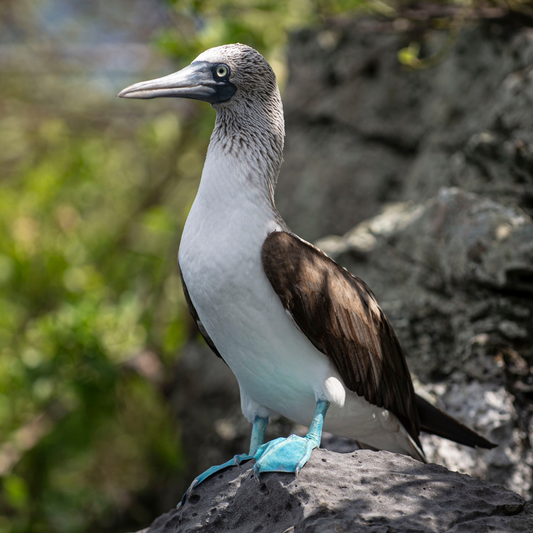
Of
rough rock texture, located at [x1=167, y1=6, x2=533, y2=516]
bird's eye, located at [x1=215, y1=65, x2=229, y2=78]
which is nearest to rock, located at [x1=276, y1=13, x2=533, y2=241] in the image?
rough rock texture, located at [x1=167, y1=6, x2=533, y2=516]

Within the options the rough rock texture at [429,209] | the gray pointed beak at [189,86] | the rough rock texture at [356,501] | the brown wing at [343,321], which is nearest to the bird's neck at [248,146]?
the gray pointed beak at [189,86]

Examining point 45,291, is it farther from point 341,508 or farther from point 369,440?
point 341,508

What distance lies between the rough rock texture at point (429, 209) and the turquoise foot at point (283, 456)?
44.3 inches

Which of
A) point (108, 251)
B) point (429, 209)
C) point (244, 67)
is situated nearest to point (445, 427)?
point (429, 209)

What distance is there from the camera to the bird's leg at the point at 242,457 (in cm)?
232

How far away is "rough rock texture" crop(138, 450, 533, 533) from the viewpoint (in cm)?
184

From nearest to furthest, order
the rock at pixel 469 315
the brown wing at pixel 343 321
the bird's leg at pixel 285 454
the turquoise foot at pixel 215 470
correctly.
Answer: the bird's leg at pixel 285 454 < the brown wing at pixel 343 321 < the turquoise foot at pixel 215 470 < the rock at pixel 469 315

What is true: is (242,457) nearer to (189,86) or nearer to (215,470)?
(215,470)

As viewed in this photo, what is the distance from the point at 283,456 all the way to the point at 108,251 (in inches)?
187

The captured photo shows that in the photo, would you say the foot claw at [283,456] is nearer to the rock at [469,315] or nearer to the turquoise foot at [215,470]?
the turquoise foot at [215,470]

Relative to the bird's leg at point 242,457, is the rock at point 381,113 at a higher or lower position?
higher

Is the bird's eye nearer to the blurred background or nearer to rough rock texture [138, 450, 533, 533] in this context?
rough rock texture [138, 450, 533, 533]

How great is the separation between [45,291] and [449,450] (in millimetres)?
4241

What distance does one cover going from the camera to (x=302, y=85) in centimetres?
505
